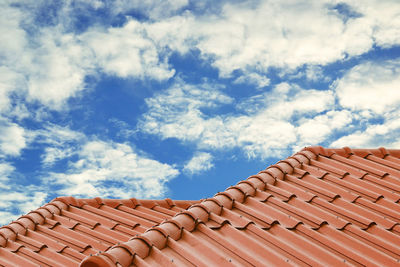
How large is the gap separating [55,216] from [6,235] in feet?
2.62

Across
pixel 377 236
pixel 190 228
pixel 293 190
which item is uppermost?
pixel 293 190

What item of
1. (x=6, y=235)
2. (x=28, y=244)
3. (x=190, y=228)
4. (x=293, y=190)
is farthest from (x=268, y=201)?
(x=6, y=235)

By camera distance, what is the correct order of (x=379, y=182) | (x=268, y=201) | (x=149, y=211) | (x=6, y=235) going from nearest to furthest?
(x=268, y=201)
(x=379, y=182)
(x=6, y=235)
(x=149, y=211)

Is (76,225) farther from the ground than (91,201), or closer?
closer

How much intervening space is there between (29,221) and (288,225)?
13.6ft

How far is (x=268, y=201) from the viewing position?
15.6 feet

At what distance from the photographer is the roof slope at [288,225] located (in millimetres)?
3455

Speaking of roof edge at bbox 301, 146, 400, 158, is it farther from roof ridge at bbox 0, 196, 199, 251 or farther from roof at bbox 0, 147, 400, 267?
roof ridge at bbox 0, 196, 199, 251

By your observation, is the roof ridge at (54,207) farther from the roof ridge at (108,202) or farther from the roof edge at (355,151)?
the roof edge at (355,151)

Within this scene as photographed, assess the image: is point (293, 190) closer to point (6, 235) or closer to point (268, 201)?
point (268, 201)

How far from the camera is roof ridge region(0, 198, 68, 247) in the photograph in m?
6.00

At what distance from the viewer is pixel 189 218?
3973mm

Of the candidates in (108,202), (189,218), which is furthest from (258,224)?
(108,202)

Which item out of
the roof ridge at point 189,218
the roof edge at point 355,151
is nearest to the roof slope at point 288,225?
the roof ridge at point 189,218
